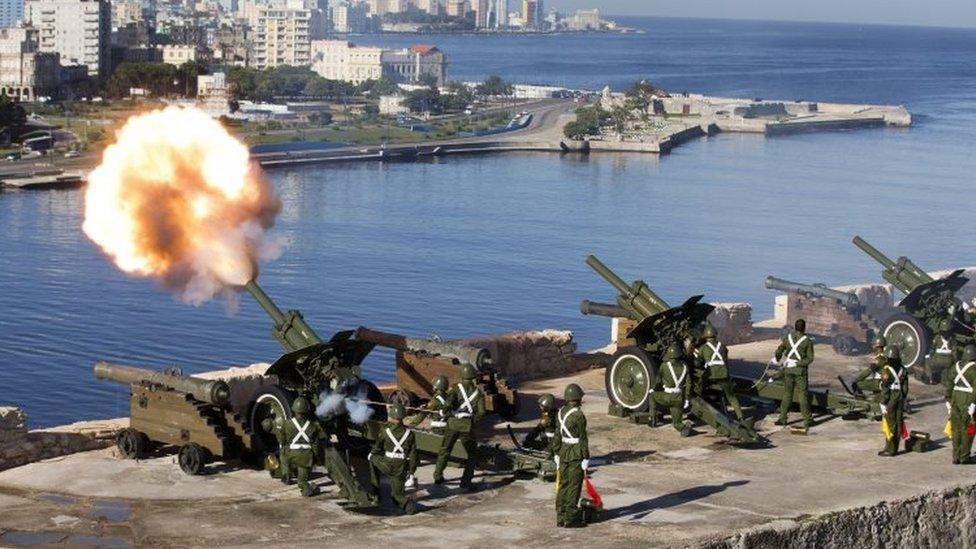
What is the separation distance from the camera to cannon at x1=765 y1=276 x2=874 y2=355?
106 ft

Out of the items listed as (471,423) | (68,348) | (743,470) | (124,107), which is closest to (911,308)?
(743,470)

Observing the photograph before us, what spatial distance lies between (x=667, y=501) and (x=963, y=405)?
4676 mm

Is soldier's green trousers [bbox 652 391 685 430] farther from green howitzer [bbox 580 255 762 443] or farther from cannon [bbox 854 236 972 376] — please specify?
cannon [bbox 854 236 972 376]

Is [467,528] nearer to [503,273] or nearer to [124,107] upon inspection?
[503,273]

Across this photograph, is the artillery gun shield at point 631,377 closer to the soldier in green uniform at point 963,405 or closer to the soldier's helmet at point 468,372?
the soldier's helmet at point 468,372

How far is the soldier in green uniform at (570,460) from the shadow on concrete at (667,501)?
2.30ft

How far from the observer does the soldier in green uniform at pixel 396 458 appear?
66.6 feet

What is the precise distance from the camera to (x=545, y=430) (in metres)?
21.5

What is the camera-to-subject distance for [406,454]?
2052cm

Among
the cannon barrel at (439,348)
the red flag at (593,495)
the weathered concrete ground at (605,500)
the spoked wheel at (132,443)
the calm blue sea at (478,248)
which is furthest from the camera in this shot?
the calm blue sea at (478,248)

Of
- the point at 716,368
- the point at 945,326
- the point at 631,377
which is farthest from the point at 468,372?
the point at 945,326

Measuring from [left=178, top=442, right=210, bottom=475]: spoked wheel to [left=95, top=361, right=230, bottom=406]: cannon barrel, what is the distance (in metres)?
0.62

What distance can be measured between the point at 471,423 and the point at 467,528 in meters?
2.39

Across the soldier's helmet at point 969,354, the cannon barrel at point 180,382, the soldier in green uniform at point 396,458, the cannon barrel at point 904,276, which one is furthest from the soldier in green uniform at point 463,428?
the cannon barrel at point 904,276
